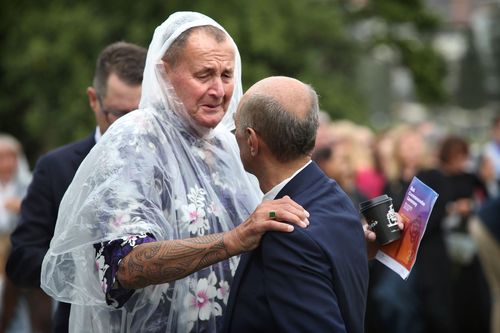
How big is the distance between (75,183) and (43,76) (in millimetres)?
13103

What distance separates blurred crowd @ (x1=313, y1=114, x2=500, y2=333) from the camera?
356 inches

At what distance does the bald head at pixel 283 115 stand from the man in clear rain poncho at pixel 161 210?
1.04ft

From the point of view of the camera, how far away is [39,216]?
4445 millimetres

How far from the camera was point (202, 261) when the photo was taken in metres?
3.36

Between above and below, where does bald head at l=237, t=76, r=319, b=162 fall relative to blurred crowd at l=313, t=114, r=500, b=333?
above

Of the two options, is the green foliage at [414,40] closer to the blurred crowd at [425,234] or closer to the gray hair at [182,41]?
the blurred crowd at [425,234]

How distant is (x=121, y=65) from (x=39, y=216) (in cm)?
77

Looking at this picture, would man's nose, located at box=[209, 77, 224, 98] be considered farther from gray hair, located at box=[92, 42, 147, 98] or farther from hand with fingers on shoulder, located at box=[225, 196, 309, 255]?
gray hair, located at box=[92, 42, 147, 98]

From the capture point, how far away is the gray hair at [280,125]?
10.9 feet

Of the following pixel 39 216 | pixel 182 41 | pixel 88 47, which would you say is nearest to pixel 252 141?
pixel 182 41

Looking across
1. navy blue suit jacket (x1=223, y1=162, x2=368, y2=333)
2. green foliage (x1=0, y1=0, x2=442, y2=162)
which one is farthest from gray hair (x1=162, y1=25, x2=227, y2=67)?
green foliage (x1=0, y1=0, x2=442, y2=162)

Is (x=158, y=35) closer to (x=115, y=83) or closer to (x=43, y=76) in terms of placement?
(x=115, y=83)

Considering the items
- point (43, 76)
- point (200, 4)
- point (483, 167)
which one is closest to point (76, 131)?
point (43, 76)

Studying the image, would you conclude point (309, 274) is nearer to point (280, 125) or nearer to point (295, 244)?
point (295, 244)
